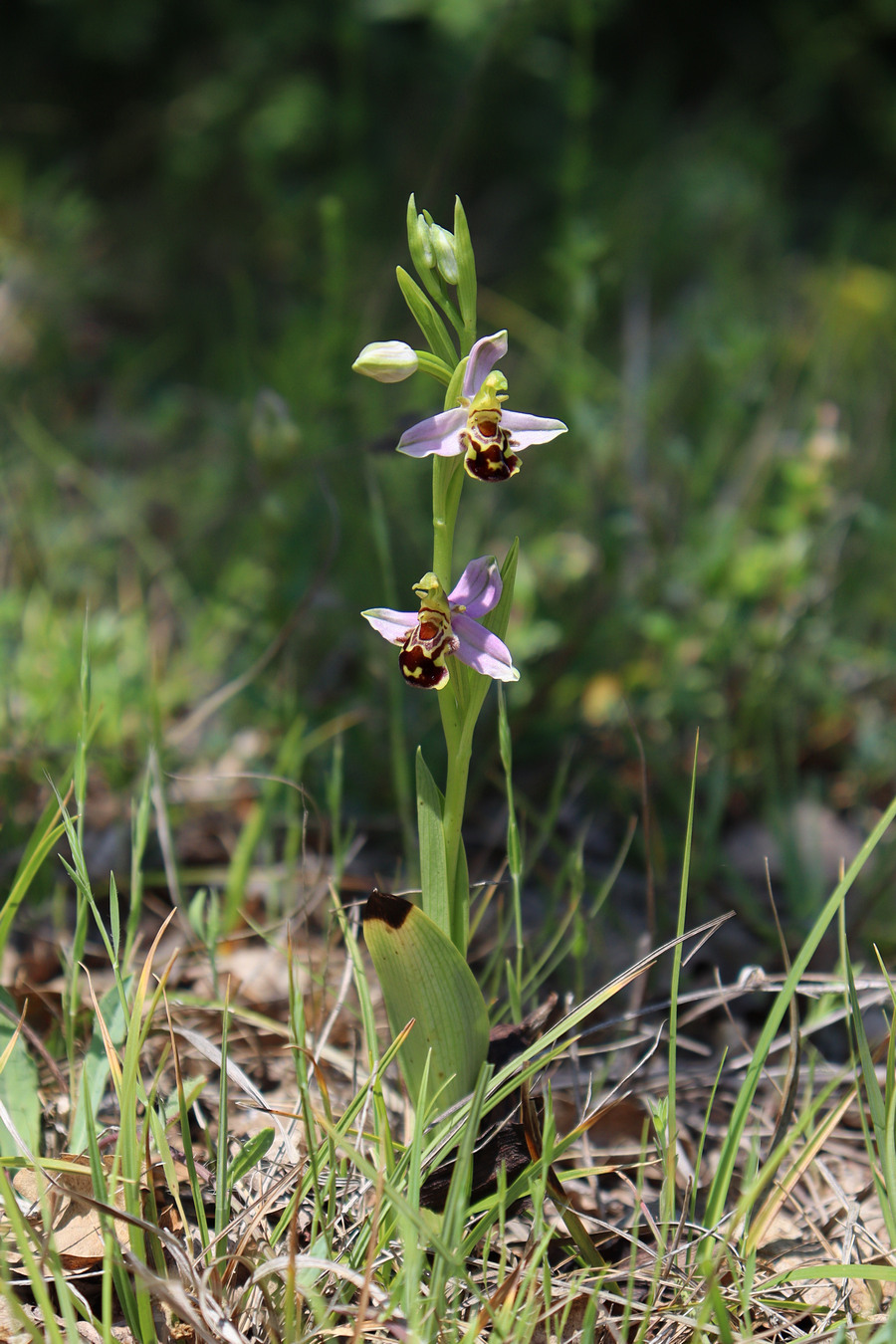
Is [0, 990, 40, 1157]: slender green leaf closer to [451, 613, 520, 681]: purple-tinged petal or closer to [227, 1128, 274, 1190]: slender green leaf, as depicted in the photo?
[227, 1128, 274, 1190]: slender green leaf

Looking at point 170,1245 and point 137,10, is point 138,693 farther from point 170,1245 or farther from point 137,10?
point 137,10

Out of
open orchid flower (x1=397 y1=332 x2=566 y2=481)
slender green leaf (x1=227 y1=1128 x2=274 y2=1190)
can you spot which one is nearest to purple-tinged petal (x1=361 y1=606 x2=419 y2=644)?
open orchid flower (x1=397 y1=332 x2=566 y2=481)

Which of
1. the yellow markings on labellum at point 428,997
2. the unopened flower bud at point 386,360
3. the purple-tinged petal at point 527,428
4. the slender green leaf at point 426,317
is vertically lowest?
the yellow markings on labellum at point 428,997

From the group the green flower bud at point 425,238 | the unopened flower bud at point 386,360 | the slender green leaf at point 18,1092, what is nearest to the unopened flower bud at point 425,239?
the green flower bud at point 425,238

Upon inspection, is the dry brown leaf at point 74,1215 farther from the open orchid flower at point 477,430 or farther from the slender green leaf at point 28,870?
the open orchid flower at point 477,430

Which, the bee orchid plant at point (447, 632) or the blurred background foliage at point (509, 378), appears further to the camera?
the blurred background foliage at point (509, 378)

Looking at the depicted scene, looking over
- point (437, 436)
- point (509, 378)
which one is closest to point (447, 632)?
point (437, 436)
